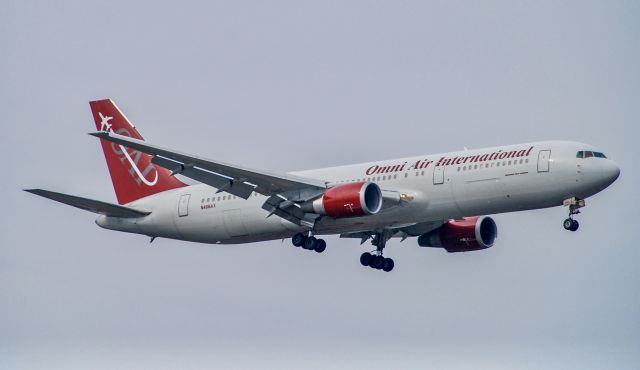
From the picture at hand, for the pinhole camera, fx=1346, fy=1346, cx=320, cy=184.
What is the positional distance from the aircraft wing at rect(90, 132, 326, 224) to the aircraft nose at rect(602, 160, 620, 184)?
11.9 m

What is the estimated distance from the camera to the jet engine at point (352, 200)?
5534cm

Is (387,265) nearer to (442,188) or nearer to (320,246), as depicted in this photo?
(320,246)

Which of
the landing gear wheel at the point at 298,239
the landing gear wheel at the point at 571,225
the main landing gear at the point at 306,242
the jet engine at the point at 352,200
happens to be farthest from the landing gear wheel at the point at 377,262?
the landing gear wheel at the point at 571,225

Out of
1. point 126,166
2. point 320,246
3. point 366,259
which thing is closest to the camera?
point 320,246

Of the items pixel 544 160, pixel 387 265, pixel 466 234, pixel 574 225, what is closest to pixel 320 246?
pixel 387 265

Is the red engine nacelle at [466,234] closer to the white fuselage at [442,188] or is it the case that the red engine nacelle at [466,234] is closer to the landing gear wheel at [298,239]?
the white fuselage at [442,188]

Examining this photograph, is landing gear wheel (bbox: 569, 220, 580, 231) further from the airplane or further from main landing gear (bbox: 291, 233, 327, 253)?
main landing gear (bbox: 291, 233, 327, 253)

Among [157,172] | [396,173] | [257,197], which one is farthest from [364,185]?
[157,172]

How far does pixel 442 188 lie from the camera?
55.8 m

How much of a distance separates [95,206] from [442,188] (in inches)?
646

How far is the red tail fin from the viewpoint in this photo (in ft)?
211

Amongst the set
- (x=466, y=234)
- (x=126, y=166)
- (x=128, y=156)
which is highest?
(x=128, y=156)

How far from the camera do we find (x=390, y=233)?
62688 millimetres

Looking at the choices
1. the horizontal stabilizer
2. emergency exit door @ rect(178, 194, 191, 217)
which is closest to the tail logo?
the horizontal stabilizer
